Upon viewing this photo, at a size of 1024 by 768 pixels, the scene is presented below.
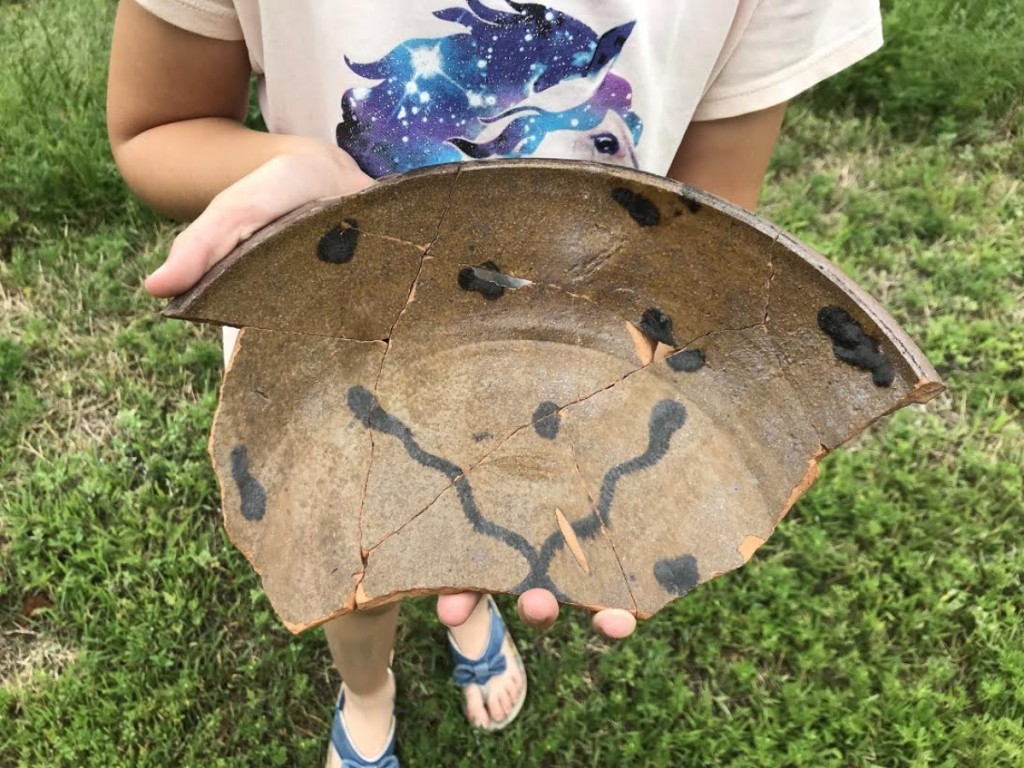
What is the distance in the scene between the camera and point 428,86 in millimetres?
1190

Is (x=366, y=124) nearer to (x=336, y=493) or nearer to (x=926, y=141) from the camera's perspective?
(x=336, y=493)

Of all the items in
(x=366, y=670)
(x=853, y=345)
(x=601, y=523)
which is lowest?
(x=366, y=670)

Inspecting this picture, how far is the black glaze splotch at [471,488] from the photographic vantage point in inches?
50.6

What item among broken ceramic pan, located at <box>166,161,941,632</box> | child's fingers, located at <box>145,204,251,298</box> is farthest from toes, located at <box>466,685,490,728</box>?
child's fingers, located at <box>145,204,251,298</box>

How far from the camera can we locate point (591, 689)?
191cm

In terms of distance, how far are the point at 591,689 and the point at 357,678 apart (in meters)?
0.53

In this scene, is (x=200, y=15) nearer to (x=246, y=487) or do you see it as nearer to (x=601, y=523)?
(x=246, y=487)

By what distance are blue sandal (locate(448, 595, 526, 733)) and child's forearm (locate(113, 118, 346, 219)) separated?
1.01 m

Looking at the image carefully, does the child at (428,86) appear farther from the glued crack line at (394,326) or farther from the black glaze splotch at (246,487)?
the black glaze splotch at (246,487)

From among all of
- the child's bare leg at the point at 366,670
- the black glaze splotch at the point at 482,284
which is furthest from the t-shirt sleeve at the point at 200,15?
the child's bare leg at the point at 366,670

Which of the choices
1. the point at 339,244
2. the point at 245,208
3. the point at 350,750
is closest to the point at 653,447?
the point at 339,244

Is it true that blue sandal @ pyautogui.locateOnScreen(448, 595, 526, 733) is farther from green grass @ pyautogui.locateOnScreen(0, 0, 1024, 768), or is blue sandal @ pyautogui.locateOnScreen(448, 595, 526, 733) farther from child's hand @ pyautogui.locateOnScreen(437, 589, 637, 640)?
child's hand @ pyautogui.locateOnScreen(437, 589, 637, 640)

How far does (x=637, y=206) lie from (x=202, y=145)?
0.60 metres

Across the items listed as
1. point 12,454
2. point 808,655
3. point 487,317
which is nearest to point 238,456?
point 487,317
